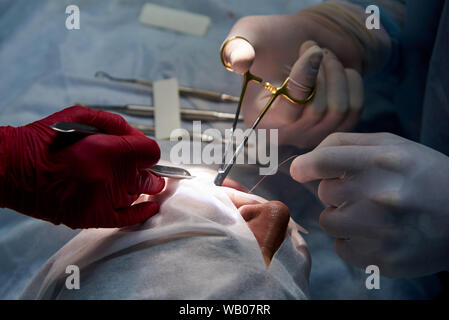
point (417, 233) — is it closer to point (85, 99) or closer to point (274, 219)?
point (274, 219)

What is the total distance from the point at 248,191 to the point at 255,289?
35cm

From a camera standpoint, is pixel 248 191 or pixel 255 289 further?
pixel 248 191

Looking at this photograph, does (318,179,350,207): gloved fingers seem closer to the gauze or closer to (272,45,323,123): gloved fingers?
the gauze

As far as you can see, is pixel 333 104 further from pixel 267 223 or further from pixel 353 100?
pixel 267 223

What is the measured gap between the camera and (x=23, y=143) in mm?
715

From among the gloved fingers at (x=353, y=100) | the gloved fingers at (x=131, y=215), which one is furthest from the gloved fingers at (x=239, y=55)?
the gloved fingers at (x=131, y=215)

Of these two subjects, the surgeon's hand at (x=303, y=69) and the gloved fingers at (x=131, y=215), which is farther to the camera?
the surgeon's hand at (x=303, y=69)

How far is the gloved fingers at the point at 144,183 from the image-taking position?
0.85 metres

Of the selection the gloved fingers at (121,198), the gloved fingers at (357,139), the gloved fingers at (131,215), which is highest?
the gloved fingers at (357,139)

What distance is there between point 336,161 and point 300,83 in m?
0.32

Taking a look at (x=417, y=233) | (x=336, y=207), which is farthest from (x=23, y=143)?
(x=417, y=233)

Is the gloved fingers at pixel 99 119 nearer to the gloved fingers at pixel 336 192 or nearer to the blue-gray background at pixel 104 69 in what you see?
the blue-gray background at pixel 104 69

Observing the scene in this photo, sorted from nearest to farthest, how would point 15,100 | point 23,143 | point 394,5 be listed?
point 23,143
point 394,5
point 15,100

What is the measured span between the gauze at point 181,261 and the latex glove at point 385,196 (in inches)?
6.8
